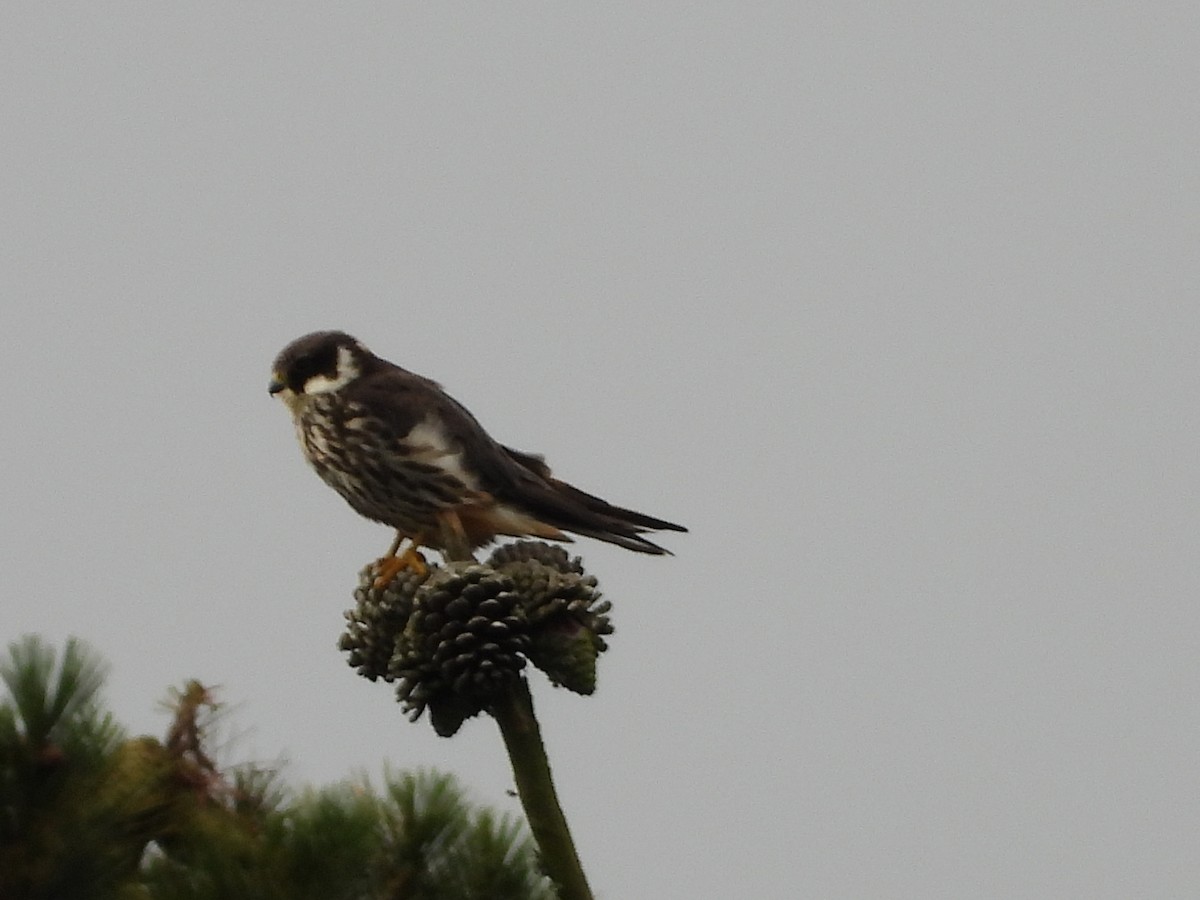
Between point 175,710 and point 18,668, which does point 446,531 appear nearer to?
point 175,710

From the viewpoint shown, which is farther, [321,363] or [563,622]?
[321,363]

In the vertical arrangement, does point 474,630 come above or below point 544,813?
above

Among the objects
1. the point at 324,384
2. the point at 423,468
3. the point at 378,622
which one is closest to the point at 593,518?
the point at 423,468

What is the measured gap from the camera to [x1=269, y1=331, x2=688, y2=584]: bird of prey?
464 centimetres

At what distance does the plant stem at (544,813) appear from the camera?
8.42 feet

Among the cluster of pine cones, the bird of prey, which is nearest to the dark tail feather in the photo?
the bird of prey

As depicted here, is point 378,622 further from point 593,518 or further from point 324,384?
point 324,384

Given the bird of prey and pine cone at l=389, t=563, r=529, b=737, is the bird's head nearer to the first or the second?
the bird of prey

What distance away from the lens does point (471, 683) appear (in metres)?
2.69

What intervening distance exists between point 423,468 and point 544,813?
2.18m

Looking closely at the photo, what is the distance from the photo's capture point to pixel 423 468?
184 inches

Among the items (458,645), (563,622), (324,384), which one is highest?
(324,384)

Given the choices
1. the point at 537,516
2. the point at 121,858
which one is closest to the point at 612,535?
the point at 537,516

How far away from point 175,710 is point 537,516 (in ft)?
6.44
